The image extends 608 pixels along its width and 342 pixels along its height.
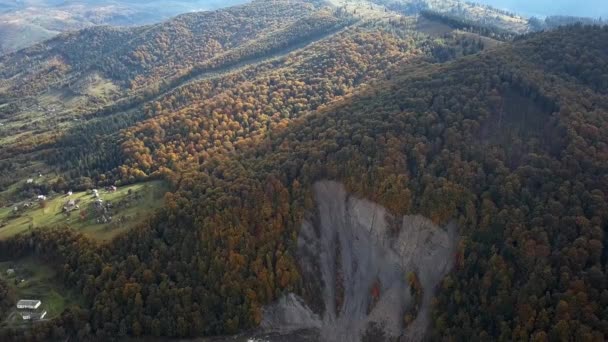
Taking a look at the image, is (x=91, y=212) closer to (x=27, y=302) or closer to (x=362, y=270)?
(x=27, y=302)

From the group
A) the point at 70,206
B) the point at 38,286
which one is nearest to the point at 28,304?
the point at 38,286

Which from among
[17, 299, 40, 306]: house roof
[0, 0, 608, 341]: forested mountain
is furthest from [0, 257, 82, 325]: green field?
[0, 0, 608, 341]: forested mountain

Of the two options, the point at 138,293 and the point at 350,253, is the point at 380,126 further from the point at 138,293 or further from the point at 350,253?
the point at 138,293

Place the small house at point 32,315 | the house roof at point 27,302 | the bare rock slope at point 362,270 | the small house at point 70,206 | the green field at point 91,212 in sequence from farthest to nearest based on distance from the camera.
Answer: the small house at point 70,206 → the green field at point 91,212 → the house roof at point 27,302 → the bare rock slope at point 362,270 → the small house at point 32,315

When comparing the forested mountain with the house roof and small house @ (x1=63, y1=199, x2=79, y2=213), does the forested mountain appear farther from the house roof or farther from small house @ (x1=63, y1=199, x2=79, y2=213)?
small house @ (x1=63, y1=199, x2=79, y2=213)

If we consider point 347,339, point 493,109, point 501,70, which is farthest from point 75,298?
point 501,70

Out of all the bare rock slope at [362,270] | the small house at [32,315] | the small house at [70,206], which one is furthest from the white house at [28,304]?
the bare rock slope at [362,270]

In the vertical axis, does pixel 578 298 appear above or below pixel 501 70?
below

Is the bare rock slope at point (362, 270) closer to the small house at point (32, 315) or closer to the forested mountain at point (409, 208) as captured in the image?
the forested mountain at point (409, 208)
